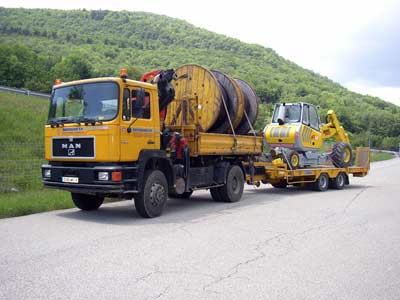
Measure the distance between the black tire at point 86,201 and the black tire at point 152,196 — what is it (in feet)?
5.32

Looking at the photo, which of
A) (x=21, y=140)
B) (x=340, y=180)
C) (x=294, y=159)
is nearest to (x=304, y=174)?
(x=294, y=159)

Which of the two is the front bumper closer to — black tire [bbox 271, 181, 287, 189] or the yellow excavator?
the yellow excavator

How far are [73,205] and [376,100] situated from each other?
335ft

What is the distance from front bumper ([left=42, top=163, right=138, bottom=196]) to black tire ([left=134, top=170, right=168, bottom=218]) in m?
0.29

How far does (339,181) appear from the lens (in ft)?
53.1

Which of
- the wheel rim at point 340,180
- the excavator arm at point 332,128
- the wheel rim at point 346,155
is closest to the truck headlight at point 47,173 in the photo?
the wheel rim at point 340,180

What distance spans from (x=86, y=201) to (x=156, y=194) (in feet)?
6.35

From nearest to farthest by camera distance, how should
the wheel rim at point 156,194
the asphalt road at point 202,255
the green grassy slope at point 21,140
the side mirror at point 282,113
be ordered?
the asphalt road at point 202,255, the wheel rim at point 156,194, the green grassy slope at point 21,140, the side mirror at point 282,113

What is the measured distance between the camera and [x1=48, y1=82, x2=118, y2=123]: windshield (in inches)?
332

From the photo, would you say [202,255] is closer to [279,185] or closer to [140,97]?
[140,97]

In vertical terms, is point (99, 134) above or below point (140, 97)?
below

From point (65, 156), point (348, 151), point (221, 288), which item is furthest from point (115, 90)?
point (348, 151)

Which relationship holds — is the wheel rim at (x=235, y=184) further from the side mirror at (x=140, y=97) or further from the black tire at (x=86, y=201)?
the side mirror at (x=140, y=97)

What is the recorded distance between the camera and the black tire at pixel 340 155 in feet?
54.0
